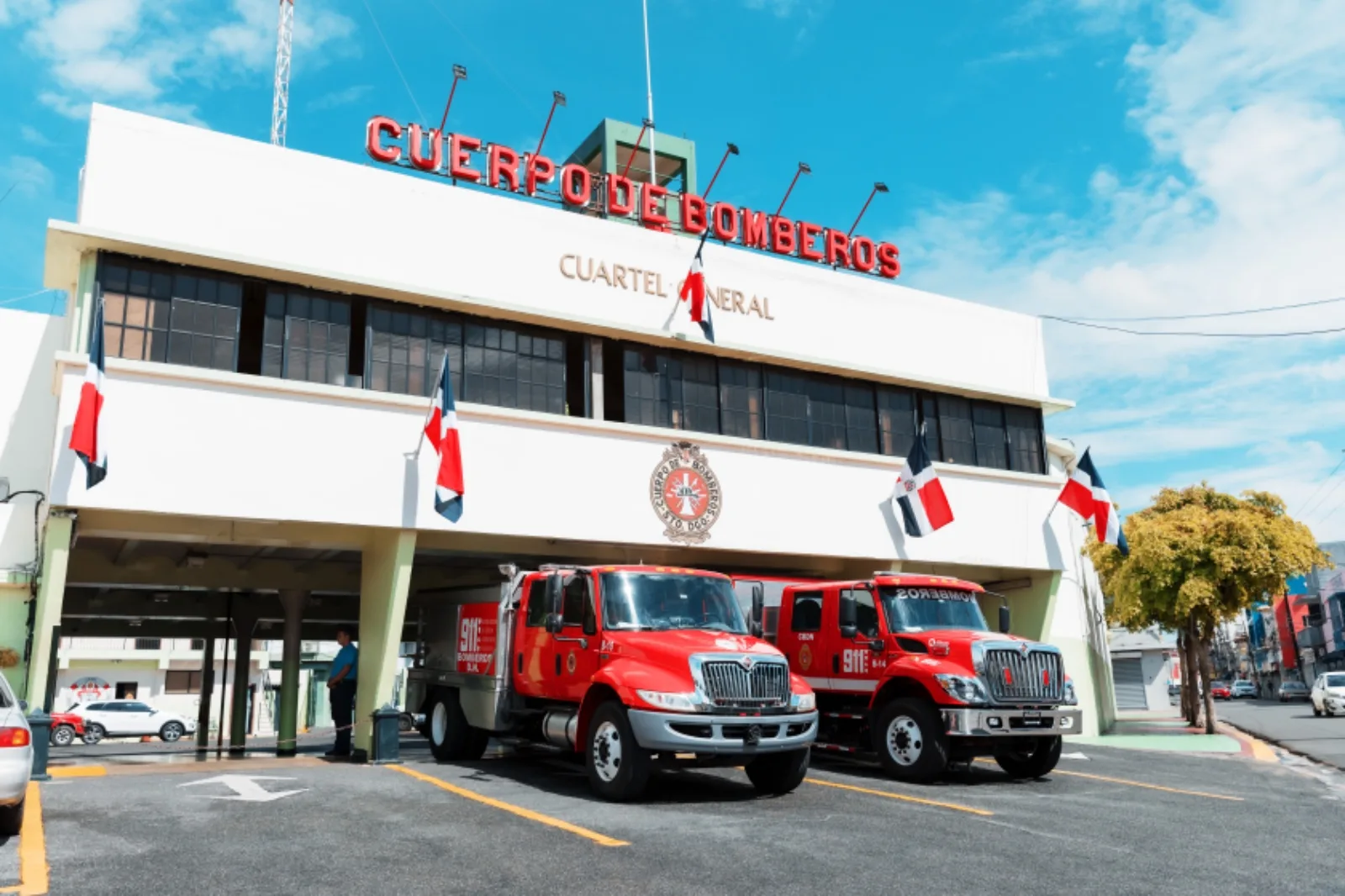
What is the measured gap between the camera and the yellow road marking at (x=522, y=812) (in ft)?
29.7

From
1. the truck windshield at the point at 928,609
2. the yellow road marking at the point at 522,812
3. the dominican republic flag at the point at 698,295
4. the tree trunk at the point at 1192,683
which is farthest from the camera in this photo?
the tree trunk at the point at 1192,683

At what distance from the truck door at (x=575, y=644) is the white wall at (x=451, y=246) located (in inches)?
284

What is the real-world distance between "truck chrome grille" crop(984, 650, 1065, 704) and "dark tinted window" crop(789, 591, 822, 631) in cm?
293

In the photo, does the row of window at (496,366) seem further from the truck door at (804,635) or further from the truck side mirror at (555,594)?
the truck side mirror at (555,594)

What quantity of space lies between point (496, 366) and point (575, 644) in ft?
24.4

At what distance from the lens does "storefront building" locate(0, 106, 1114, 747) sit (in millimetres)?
16000

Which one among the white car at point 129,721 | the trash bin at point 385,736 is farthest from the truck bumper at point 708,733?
the white car at point 129,721

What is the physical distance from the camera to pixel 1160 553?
82.7 ft

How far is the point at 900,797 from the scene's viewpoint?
12219mm

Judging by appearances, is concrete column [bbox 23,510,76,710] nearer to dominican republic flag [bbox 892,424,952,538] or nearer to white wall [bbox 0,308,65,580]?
white wall [bbox 0,308,65,580]

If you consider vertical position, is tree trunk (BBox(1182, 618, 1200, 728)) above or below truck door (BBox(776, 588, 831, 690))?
below

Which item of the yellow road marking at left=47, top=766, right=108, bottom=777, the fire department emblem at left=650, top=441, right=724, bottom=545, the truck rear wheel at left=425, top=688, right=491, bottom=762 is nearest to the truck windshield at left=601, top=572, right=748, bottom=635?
the truck rear wheel at left=425, top=688, right=491, bottom=762

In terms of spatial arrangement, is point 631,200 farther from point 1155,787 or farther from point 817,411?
point 1155,787

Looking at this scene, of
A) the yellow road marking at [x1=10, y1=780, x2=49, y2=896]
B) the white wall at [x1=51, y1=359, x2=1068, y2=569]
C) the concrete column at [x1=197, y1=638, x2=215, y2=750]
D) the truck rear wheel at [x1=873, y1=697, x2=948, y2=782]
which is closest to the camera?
the yellow road marking at [x1=10, y1=780, x2=49, y2=896]
